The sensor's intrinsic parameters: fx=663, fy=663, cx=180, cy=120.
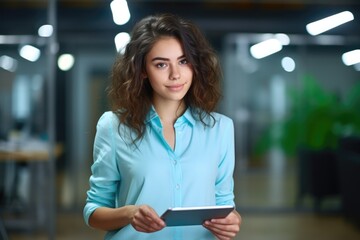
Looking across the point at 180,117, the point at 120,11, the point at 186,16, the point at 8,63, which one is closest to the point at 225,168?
the point at 180,117

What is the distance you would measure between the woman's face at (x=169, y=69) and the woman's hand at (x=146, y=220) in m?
0.34

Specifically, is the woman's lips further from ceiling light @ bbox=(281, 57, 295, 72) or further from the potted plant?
ceiling light @ bbox=(281, 57, 295, 72)

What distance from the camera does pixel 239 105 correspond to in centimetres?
734

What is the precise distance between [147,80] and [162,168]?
28cm

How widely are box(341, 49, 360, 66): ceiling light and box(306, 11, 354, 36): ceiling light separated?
1.07 ft

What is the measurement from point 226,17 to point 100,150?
5.31 meters

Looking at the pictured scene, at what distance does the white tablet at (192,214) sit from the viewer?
5.23 ft

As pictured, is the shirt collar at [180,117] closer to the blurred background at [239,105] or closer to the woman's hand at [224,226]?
the woman's hand at [224,226]

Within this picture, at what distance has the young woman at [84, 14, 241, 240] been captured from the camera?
1800 mm

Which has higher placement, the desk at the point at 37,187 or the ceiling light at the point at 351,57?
the ceiling light at the point at 351,57

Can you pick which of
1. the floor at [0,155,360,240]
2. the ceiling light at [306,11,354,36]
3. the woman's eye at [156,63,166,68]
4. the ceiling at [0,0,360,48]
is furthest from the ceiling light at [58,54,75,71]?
the woman's eye at [156,63,166,68]

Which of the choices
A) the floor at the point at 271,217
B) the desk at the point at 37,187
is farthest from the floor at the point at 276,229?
the desk at the point at 37,187

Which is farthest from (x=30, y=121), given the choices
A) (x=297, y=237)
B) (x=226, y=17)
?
(x=297, y=237)

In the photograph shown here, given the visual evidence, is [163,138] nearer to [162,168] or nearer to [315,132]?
[162,168]
